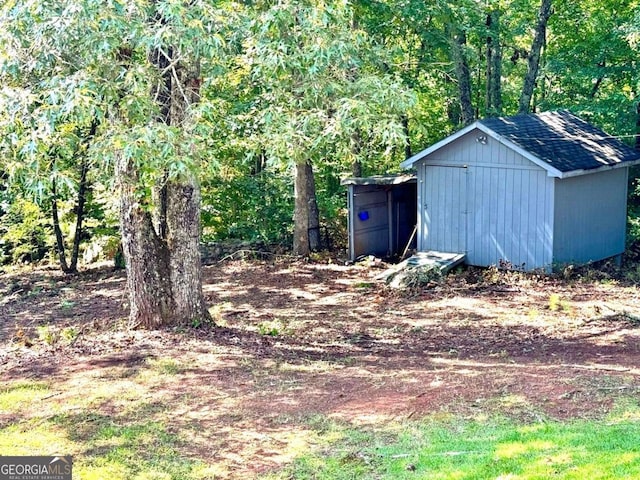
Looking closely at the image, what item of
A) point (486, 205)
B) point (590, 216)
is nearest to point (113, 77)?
point (486, 205)

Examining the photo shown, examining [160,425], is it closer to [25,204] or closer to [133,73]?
[133,73]

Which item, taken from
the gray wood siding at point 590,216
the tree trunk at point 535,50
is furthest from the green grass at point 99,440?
the tree trunk at point 535,50

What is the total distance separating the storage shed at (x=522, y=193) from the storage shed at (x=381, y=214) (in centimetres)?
102

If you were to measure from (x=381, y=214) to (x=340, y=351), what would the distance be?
703 cm

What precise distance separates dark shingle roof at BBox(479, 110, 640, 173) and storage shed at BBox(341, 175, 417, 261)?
2239 millimetres

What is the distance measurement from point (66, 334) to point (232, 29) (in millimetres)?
4302

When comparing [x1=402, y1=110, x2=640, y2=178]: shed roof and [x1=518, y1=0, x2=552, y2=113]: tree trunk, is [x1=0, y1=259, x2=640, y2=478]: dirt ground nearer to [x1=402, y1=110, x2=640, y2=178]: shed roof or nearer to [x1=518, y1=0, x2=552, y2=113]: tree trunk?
[x1=402, y1=110, x2=640, y2=178]: shed roof

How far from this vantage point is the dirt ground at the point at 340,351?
6117 mm

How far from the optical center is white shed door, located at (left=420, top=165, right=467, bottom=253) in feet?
44.7

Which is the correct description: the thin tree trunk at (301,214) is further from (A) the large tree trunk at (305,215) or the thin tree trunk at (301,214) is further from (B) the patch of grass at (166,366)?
(B) the patch of grass at (166,366)

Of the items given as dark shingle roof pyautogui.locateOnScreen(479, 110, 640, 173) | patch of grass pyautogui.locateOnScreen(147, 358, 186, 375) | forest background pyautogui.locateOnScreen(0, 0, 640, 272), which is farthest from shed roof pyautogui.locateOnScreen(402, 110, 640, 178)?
patch of grass pyautogui.locateOnScreen(147, 358, 186, 375)

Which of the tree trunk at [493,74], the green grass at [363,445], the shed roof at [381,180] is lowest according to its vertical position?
the green grass at [363,445]

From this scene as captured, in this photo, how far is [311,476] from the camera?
4973 mm

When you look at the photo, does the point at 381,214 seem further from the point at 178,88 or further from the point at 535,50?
the point at 178,88
